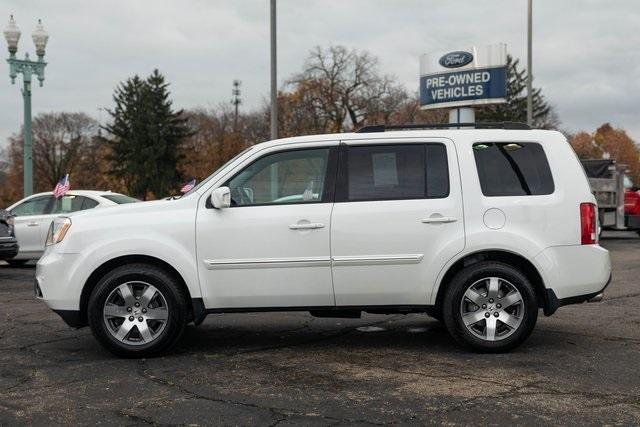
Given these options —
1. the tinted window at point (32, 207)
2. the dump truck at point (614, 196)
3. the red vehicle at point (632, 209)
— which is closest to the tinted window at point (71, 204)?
the tinted window at point (32, 207)

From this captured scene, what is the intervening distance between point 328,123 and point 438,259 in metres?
54.5

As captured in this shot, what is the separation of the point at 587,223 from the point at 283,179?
2505 millimetres

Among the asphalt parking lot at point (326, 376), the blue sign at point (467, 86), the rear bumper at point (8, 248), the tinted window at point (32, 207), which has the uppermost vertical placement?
the blue sign at point (467, 86)

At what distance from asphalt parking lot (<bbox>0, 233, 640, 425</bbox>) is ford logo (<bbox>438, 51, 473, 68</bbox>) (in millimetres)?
21157

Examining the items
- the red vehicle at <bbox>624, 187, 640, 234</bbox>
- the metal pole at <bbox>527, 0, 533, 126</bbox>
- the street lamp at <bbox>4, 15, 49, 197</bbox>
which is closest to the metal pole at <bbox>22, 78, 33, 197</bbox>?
the street lamp at <bbox>4, 15, 49, 197</bbox>

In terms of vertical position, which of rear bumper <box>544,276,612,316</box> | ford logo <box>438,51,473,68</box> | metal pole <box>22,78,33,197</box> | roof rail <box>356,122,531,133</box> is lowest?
rear bumper <box>544,276,612,316</box>

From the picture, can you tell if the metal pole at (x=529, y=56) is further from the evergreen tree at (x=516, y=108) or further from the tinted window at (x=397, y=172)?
the evergreen tree at (x=516, y=108)

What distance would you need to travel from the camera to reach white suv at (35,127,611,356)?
19.0 ft

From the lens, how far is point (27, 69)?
2033 cm

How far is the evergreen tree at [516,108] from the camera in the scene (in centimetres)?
6612

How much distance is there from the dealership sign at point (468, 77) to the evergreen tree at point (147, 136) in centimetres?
4274

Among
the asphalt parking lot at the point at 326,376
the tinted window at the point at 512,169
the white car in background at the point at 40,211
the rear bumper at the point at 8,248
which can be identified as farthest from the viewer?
the white car in background at the point at 40,211

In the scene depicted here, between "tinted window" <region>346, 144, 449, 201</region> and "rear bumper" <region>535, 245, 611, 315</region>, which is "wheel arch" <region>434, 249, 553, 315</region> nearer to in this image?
"rear bumper" <region>535, 245, 611, 315</region>

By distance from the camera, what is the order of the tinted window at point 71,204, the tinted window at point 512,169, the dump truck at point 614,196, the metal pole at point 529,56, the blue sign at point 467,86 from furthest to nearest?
1. the blue sign at point 467,86
2. the metal pole at point 529,56
3. the dump truck at point 614,196
4. the tinted window at point 71,204
5. the tinted window at point 512,169
